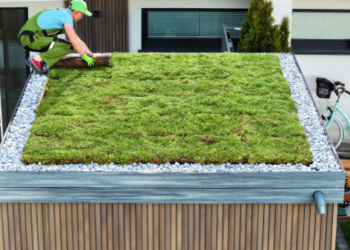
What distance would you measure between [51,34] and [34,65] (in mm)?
581

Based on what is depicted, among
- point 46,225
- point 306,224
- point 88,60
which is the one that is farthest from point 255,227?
point 88,60

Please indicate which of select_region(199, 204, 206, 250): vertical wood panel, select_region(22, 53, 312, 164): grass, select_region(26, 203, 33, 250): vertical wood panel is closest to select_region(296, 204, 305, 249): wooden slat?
select_region(22, 53, 312, 164): grass

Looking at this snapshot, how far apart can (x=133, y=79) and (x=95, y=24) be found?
3.62 metres

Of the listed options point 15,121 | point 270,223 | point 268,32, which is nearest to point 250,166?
point 270,223

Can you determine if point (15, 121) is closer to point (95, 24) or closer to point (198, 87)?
point (198, 87)

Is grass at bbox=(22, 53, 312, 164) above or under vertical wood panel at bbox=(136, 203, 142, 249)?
above

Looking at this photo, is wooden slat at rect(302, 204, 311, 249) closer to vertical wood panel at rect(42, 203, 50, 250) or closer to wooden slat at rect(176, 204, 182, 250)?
wooden slat at rect(176, 204, 182, 250)

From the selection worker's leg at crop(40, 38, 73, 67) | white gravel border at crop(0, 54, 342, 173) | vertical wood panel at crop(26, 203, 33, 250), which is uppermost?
worker's leg at crop(40, 38, 73, 67)

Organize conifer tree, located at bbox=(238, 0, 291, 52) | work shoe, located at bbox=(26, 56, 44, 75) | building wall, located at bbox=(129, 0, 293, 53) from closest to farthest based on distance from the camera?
1. work shoe, located at bbox=(26, 56, 44, 75)
2. conifer tree, located at bbox=(238, 0, 291, 52)
3. building wall, located at bbox=(129, 0, 293, 53)

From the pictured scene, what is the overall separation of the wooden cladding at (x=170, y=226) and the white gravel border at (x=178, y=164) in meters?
0.42

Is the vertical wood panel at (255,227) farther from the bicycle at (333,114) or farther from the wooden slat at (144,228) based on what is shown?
the bicycle at (333,114)

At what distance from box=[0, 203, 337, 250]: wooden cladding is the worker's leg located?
2690mm

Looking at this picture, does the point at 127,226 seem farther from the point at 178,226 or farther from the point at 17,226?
Answer: the point at 17,226

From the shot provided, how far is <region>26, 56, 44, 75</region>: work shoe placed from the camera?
253 inches
